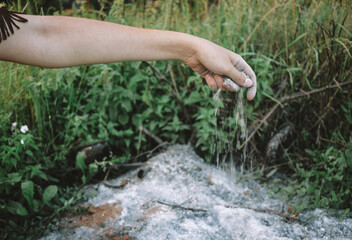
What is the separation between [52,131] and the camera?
94.3 inches

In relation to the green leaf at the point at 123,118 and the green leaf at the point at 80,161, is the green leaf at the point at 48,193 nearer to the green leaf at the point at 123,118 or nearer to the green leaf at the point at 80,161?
the green leaf at the point at 80,161

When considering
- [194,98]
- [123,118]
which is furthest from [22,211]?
[194,98]

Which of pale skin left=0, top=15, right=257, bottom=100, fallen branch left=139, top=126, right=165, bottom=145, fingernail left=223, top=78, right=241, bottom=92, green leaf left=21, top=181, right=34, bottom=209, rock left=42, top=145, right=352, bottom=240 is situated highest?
pale skin left=0, top=15, right=257, bottom=100

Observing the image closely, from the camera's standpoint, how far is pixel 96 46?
4.91ft

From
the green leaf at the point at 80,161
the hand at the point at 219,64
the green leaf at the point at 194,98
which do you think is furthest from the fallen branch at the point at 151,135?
the hand at the point at 219,64

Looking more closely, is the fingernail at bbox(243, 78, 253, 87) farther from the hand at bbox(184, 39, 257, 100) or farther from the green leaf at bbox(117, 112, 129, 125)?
the green leaf at bbox(117, 112, 129, 125)

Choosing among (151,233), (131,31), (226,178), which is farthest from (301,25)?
(151,233)

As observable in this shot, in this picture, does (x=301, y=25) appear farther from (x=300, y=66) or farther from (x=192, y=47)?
(x=192, y=47)

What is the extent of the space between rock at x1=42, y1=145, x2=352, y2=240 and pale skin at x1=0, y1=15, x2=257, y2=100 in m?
0.92

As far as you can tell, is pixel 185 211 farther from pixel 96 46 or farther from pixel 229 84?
pixel 96 46

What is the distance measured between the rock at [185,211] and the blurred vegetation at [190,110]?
136 millimetres

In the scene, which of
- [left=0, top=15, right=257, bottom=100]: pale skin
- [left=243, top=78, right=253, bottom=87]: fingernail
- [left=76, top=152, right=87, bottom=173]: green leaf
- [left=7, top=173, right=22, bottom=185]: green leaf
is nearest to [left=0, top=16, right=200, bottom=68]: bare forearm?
[left=0, top=15, right=257, bottom=100]: pale skin

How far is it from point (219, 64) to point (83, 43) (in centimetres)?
64

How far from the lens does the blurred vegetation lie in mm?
2217
